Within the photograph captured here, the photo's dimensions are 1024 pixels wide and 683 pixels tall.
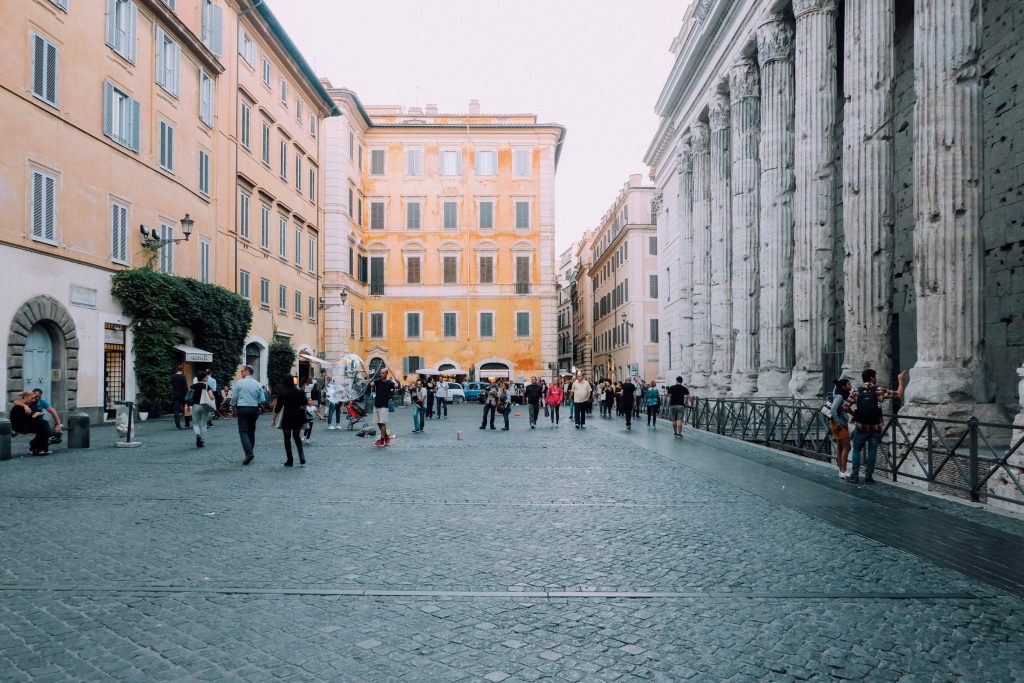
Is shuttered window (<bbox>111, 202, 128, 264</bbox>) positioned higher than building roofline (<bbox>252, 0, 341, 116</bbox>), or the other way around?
building roofline (<bbox>252, 0, 341, 116</bbox>)

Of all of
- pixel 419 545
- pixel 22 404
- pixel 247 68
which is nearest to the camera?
pixel 419 545

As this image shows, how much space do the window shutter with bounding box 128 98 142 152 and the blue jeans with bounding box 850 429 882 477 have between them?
72.5 ft

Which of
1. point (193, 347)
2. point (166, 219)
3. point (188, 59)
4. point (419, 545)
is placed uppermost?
point (188, 59)

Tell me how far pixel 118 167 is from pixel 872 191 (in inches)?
795

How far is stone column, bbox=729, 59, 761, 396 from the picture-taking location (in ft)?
79.5

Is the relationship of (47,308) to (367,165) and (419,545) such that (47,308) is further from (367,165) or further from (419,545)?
(367,165)

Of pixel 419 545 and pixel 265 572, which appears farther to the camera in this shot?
pixel 419 545

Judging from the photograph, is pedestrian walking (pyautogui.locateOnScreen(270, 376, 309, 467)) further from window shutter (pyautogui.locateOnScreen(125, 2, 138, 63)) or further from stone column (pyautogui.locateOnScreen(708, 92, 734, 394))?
stone column (pyautogui.locateOnScreen(708, 92, 734, 394))

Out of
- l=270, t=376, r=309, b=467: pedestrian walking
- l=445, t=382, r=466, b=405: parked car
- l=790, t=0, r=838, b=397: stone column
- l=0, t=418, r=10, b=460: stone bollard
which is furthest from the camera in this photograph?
l=445, t=382, r=466, b=405: parked car

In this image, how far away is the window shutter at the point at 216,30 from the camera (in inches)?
1179

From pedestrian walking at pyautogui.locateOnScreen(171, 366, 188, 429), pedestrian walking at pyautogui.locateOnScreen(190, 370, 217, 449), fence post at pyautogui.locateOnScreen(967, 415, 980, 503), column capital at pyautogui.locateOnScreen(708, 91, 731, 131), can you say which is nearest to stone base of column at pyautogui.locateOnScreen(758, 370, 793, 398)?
column capital at pyautogui.locateOnScreen(708, 91, 731, 131)

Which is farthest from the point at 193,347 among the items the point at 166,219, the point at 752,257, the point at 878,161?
the point at 878,161

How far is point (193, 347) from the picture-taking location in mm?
27453

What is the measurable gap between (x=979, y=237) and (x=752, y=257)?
1147cm
